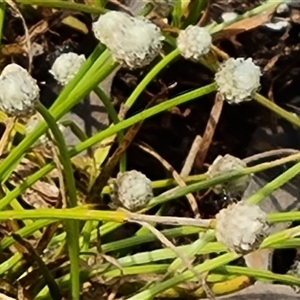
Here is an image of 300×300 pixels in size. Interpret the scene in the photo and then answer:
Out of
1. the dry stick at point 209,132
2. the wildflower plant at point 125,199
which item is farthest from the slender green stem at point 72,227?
the dry stick at point 209,132

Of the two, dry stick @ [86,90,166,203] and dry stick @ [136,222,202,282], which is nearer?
dry stick @ [136,222,202,282]

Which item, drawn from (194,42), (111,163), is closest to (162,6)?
(194,42)

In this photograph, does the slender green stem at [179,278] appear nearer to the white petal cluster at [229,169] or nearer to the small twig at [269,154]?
the white petal cluster at [229,169]

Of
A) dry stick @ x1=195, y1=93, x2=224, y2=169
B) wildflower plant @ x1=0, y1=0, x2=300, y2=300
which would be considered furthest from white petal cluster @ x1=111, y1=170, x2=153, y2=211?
dry stick @ x1=195, y1=93, x2=224, y2=169

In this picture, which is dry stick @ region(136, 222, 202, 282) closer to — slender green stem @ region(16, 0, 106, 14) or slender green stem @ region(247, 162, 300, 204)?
slender green stem @ region(247, 162, 300, 204)

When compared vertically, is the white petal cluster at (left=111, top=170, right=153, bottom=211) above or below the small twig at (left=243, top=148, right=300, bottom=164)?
below

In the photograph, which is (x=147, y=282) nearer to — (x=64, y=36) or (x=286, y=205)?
(x=286, y=205)

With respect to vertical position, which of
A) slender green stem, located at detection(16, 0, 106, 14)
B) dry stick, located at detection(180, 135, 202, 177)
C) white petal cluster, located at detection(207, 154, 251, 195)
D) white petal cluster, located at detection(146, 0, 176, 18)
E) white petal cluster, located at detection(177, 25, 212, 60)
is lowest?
white petal cluster, located at detection(207, 154, 251, 195)

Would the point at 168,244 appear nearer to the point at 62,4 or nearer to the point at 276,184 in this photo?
the point at 276,184
